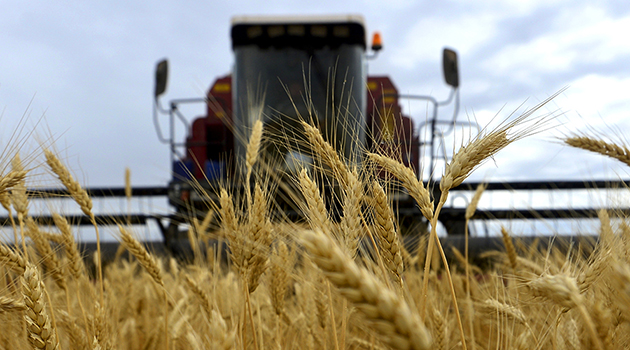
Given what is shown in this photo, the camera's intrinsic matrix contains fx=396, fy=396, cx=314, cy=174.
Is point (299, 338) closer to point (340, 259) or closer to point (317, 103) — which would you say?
point (340, 259)

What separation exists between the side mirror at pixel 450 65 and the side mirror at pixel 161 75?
2792mm

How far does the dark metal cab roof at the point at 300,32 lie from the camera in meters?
4.33

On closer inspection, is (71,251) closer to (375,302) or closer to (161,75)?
(375,302)

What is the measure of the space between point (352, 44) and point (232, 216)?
3882mm

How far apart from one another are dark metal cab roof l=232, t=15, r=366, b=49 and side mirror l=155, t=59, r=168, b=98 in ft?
2.73

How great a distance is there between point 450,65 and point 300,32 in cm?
162

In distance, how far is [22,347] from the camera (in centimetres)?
114

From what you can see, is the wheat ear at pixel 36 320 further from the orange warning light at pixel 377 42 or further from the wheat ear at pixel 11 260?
the orange warning light at pixel 377 42

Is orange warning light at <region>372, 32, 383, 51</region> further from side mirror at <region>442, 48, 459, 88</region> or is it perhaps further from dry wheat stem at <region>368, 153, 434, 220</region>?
dry wheat stem at <region>368, 153, 434, 220</region>

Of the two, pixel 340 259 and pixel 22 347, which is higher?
pixel 340 259

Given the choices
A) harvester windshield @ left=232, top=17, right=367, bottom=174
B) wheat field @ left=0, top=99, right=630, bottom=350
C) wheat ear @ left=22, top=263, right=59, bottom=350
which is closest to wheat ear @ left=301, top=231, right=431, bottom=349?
wheat field @ left=0, top=99, right=630, bottom=350

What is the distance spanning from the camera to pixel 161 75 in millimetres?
4035

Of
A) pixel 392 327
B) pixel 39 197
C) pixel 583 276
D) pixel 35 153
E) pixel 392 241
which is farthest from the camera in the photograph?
pixel 39 197

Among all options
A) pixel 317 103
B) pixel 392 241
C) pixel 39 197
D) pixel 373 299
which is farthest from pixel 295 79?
pixel 373 299
